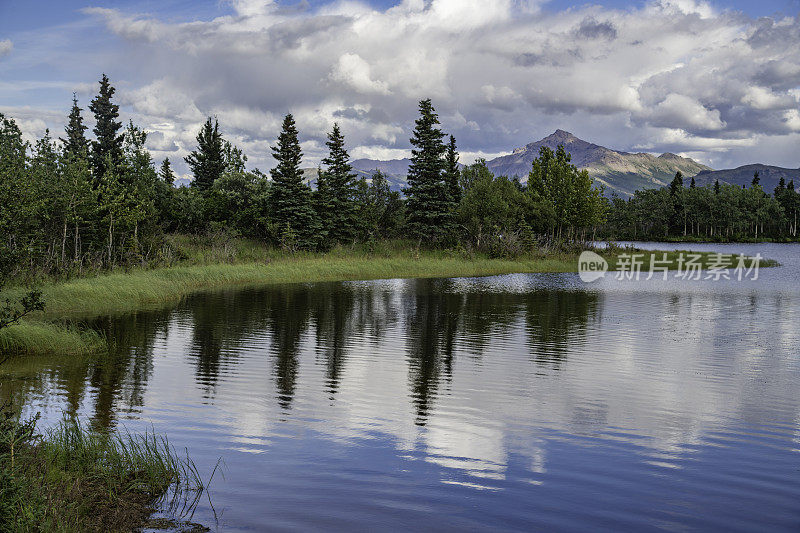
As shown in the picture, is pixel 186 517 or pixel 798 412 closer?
pixel 186 517

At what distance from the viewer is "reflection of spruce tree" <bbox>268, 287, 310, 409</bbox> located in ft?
48.7

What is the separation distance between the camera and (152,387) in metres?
14.1

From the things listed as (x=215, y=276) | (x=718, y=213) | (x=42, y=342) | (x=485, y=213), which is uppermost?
(x=718, y=213)

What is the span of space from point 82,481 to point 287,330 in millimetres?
16342

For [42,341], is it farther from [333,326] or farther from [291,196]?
[291,196]

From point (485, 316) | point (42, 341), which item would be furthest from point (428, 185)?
point (42, 341)

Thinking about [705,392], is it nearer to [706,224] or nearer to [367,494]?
[367,494]

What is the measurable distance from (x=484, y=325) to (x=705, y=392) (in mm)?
12104

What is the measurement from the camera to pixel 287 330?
23688mm

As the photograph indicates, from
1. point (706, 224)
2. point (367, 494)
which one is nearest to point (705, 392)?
point (367, 494)

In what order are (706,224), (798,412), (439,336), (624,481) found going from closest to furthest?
1. (624,481)
2. (798,412)
3. (439,336)
4. (706,224)

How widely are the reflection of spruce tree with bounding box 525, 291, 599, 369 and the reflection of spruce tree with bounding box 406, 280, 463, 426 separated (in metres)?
3.19

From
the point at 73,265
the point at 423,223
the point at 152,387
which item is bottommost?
the point at 152,387

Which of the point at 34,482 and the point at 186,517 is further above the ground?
the point at 34,482
